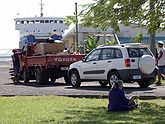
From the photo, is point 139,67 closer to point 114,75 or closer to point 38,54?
point 114,75

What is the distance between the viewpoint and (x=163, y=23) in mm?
13891

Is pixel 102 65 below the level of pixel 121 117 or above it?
above

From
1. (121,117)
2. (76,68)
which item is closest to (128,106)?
(121,117)

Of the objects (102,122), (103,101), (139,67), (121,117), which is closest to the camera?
(102,122)

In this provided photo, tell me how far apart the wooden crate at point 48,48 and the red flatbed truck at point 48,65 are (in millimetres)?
603

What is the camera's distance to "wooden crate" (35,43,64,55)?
2464cm

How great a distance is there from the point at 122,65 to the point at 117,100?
6442 millimetres

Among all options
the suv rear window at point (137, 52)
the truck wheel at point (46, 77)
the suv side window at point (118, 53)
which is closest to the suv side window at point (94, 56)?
the suv side window at point (118, 53)

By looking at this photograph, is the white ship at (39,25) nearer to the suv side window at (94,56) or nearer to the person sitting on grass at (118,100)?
the suv side window at (94,56)

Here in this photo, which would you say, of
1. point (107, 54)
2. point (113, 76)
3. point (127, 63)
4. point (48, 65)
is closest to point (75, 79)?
point (48, 65)

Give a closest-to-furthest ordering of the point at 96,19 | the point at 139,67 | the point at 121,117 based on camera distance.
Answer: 1. the point at 121,117
2. the point at 96,19
3. the point at 139,67

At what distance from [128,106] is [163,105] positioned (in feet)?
5.89

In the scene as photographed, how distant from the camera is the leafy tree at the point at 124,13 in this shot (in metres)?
12.8

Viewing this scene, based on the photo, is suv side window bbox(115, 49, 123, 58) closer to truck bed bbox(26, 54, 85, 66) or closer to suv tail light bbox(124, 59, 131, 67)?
suv tail light bbox(124, 59, 131, 67)
